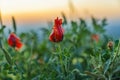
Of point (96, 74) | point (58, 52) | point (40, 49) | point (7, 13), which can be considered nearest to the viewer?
point (96, 74)

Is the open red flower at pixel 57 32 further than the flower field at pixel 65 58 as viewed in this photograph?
Yes

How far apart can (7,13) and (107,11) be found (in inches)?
44.6

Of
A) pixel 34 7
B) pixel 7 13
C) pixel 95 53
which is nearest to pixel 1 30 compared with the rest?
pixel 95 53

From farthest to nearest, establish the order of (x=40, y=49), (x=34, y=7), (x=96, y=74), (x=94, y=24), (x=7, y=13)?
(x=34, y=7) < (x=7, y=13) < (x=40, y=49) < (x=94, y=24) < (x=96, y=74)

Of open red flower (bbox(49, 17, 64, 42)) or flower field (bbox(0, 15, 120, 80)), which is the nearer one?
flower field (bbox(0, 15, 120, 80))

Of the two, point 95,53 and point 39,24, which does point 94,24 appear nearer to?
point 95,53

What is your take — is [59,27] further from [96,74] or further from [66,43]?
[66,43]

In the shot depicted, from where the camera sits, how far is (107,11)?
15.4 ft

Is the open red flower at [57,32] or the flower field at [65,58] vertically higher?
the open red flower at [57,32]

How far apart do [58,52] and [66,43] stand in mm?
779

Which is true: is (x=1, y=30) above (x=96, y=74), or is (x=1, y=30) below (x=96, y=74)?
above

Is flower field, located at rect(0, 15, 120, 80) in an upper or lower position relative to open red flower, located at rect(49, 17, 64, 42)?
lower

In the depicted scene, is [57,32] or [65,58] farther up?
[57,32]

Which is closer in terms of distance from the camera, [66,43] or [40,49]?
[66,43]
